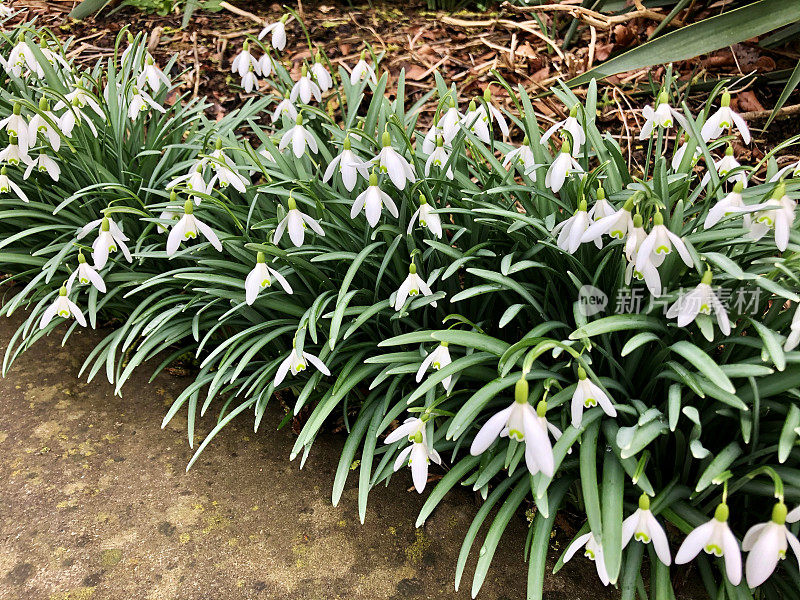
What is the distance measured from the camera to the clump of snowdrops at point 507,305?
4.59 ft

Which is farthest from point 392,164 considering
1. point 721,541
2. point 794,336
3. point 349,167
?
point 721,541

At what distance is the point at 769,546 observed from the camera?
3.76 ft

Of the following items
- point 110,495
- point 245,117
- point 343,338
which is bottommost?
point 110,495

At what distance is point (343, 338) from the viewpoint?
193 centimetres

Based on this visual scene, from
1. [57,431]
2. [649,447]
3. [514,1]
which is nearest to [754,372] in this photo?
[649,447]

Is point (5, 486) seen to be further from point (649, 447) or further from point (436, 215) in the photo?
point (649, 447)

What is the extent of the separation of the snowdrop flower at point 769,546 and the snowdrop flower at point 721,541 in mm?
28

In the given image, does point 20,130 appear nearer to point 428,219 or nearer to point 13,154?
point 13,154

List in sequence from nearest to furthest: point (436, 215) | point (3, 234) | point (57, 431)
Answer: point (436, 215) → point (57, 431) → point (3, 234)

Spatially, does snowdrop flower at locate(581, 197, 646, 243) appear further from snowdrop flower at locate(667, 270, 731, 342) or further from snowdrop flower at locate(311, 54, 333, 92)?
snowdrop flower at locate(311, 54, 333, 92)

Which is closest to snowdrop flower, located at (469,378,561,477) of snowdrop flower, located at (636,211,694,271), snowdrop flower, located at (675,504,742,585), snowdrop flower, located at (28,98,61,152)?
snowdrop flower, located at (675,504,742,585)

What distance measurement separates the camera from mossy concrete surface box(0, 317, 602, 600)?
5.63 ft

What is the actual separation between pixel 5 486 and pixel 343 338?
1076 mm

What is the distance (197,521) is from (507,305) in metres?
1.05
